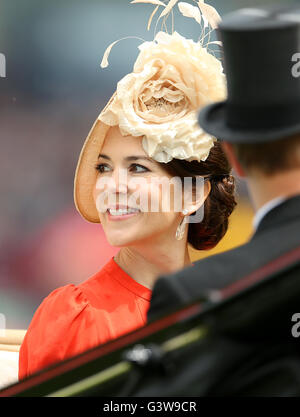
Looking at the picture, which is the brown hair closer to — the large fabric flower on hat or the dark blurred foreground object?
the large fabric flower on hat

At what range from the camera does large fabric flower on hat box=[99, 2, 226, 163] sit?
7.32 feet

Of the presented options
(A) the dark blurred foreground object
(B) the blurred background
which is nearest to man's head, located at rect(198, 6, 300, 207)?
(A) the dark blurred foreground object

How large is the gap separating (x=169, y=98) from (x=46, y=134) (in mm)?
991

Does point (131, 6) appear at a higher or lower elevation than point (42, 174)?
higher

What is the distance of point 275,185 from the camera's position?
1333 millimetres

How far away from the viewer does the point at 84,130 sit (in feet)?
10.0

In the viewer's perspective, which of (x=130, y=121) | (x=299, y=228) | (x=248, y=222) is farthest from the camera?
(x=248, y=222)

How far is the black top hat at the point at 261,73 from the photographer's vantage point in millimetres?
1350

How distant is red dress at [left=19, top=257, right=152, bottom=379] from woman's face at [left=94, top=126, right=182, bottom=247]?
0.49ft

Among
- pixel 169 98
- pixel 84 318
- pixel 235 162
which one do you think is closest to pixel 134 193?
pixel 169 98

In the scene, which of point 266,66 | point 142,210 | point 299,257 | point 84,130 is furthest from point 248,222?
point 299,257

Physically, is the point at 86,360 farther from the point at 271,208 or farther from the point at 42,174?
the point at 42,174

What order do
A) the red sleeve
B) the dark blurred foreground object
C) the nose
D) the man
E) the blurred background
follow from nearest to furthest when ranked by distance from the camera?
the dark blurred foreground object < the man < the red sleeve < the nose < the blurred background

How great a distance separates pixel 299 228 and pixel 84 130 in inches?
73.7
